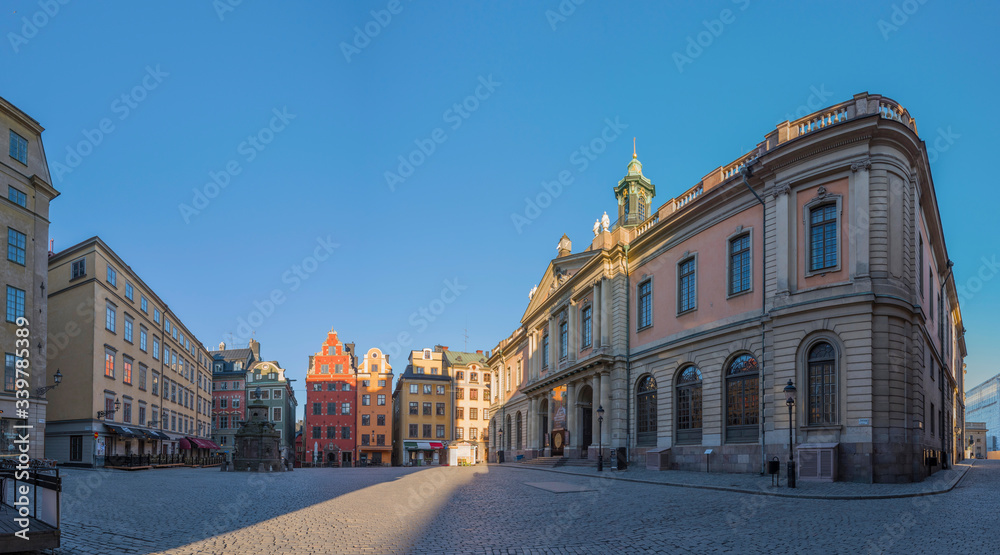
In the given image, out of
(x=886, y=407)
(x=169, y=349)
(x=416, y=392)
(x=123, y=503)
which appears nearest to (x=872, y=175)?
(x=886, y=407)

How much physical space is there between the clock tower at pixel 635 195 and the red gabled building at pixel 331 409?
49.1 metres

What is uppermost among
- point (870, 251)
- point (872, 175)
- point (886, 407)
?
point (872, 175)

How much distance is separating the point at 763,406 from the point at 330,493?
49.3 ft

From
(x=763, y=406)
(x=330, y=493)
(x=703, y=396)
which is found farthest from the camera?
(x=703, y=396)

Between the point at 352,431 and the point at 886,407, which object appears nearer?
the point at 886,407

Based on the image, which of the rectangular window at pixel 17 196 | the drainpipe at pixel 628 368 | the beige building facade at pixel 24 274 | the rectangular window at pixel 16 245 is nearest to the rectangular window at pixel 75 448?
the beige building facade at pixel 24 274

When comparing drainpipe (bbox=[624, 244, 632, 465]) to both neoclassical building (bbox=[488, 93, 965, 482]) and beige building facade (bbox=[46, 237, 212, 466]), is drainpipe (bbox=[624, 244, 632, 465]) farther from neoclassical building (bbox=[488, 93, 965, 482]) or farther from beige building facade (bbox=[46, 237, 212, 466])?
beige building facade (bbox=[46, 237, 212, 466])

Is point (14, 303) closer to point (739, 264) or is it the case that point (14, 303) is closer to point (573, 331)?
point (573, 331)

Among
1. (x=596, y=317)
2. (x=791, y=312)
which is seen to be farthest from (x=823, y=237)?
(x=596, y=317)

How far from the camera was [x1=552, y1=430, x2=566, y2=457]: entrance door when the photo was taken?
4575 cm

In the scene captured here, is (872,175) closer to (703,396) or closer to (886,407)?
(886,407)

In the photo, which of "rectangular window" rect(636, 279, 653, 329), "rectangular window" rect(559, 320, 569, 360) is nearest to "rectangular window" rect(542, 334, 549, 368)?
"rectangular window" rect(559, 320, 569, 360)

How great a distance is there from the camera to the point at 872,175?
21469 millimetres

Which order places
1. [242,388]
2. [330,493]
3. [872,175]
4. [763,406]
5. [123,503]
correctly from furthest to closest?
[242,388] < [763,406] < [872,175] < [330,493] < [123,503]
